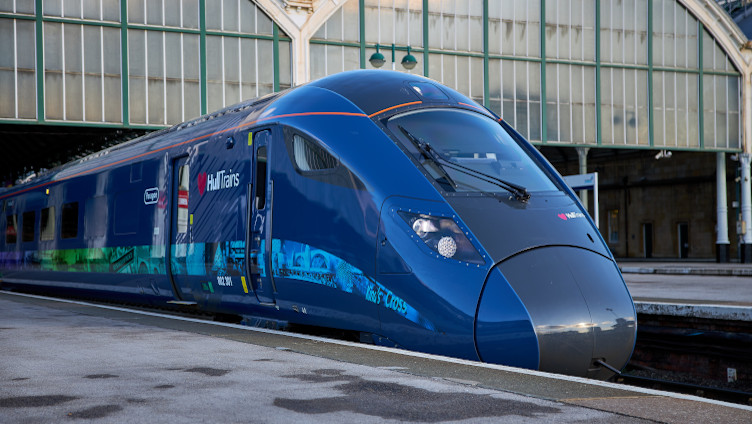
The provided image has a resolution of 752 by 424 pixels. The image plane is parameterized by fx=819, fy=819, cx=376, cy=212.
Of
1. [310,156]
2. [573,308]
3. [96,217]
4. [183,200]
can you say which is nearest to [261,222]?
[310,156]

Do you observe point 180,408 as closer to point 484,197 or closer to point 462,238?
point 462,238

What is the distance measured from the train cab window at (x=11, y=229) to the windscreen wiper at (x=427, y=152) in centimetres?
1434

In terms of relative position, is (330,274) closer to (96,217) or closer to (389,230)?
(389,230)

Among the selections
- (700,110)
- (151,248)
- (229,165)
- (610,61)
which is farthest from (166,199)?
(700,110)

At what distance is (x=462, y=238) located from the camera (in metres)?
7.20

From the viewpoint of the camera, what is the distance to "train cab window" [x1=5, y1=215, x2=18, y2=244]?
1962cm

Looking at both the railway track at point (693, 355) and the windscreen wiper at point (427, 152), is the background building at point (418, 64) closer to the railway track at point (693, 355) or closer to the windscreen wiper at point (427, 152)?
the railway track at point (693, 355)

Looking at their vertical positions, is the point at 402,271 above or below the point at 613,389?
above

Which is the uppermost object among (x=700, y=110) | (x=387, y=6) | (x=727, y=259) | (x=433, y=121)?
(x=387, y=6)

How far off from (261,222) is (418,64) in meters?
24.2

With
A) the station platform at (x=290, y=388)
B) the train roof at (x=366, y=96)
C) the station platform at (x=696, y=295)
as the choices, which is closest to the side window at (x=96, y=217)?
the train roof at (x=366, y=96)

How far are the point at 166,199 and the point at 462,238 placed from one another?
5805 mm

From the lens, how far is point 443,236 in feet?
23.9

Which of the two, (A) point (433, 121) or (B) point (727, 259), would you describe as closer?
(A) point (433, 121)
